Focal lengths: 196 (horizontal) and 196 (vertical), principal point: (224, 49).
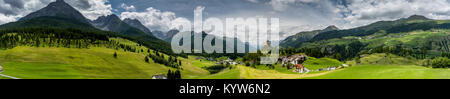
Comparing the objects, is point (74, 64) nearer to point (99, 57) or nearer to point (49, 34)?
point (99, 57)

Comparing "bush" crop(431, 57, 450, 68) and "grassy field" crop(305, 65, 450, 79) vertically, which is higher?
"bush" crop(431, 57, 450, 68)

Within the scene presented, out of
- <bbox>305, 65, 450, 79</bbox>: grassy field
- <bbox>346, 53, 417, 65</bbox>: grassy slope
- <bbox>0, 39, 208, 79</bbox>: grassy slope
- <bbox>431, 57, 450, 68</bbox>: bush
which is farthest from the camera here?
<bbox>346, 53, 417, 65</bbox>: grassy slope

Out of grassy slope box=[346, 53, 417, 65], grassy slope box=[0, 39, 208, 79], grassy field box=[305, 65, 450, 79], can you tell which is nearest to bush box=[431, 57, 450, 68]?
grassy field box=[305, 65, 450, 79]

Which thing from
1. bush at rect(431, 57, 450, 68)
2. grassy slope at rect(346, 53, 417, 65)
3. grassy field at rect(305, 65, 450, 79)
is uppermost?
bush at rect(431, 57, 450, 68)

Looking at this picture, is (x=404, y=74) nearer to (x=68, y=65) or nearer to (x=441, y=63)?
(x=441, y=63)

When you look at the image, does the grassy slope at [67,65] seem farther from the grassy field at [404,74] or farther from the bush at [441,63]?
the bush at [441,63]

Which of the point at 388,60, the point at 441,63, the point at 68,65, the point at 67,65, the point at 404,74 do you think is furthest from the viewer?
the point at 388,60

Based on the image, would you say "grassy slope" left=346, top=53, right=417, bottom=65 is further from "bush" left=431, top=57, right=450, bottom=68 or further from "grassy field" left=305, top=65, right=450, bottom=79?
"grassy field" left=305, top=65, right=450, bottom=79

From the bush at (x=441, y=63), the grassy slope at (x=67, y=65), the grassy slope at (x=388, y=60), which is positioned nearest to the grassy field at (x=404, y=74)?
the bush at (x=441, y=63)

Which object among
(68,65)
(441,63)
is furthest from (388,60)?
(68,65)
